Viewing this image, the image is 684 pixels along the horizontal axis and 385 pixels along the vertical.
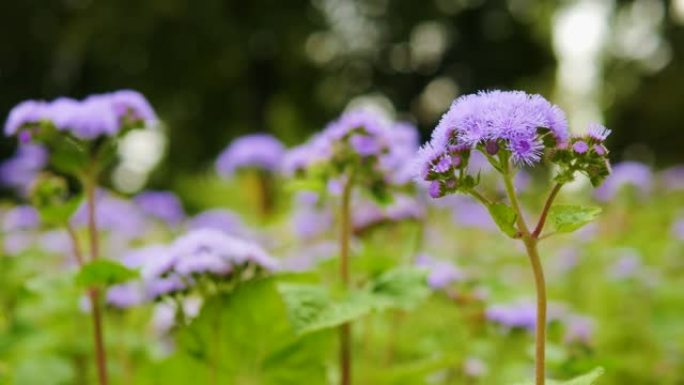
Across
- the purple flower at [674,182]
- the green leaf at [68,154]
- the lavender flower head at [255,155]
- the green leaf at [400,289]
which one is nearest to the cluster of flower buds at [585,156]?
the green leaf at [400,289]

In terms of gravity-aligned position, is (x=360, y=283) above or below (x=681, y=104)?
below

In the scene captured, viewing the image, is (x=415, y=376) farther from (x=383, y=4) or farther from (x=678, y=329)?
(x=383, y=4)

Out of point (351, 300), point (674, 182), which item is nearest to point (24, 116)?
point (351, 300)

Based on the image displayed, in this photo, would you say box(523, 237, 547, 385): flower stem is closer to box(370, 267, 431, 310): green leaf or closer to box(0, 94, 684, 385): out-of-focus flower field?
box(0, 94, 684, 385): out-of-focus flower field

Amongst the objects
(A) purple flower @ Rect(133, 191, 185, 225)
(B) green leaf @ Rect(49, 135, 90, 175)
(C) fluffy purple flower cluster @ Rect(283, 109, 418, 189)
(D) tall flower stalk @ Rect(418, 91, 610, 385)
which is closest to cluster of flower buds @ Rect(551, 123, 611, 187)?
(D) tall flower stalk @ Rect(418, 91, 610, 385)

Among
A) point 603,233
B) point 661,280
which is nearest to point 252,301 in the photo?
point 661,280

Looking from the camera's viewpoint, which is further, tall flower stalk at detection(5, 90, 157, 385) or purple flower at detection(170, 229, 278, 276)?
tall flower stalk at detection(5, 90, 157, 385)
